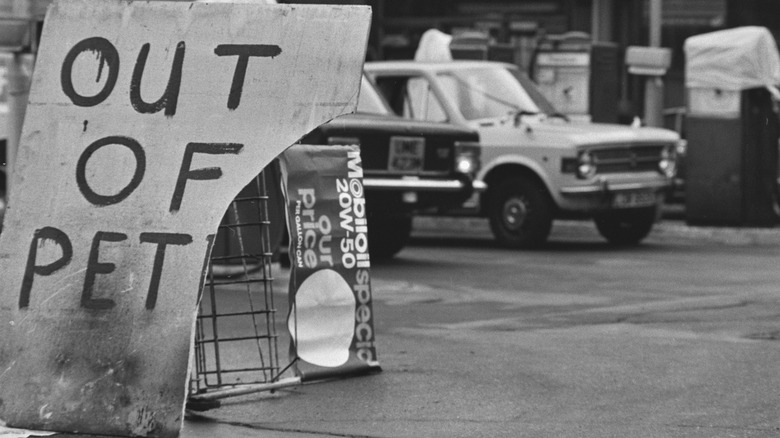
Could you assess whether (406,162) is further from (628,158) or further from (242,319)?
(242,319)

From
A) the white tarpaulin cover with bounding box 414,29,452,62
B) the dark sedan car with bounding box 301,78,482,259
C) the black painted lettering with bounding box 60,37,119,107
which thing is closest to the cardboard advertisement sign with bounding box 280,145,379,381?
the black painted lettering with bounding box 60,37,119,107

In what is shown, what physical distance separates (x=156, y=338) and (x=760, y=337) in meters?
4.02

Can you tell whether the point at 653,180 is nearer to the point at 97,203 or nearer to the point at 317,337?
the point at 317,337

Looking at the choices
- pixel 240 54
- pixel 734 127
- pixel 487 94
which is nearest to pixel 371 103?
pixel 487 94

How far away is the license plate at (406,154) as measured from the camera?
1292 cm

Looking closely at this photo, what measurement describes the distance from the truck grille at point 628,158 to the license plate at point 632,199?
254 mm

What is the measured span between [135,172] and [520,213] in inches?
390

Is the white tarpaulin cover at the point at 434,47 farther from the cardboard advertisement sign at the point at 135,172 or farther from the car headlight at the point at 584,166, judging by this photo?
the cardboard advertisement sign at the point at 135,172

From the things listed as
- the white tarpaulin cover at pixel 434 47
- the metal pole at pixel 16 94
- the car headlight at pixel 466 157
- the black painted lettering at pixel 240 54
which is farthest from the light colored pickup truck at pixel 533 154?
the black painted lettering at pixel 240 54

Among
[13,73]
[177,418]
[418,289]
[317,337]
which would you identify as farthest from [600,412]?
[13,73]

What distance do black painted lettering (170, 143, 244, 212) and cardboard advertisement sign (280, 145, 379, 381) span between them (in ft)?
4.42

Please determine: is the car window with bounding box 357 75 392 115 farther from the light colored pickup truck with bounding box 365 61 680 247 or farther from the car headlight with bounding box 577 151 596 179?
the car headlight with bounding box 577 151 596 179

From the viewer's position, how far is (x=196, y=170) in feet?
16.9

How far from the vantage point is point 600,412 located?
6.02m
